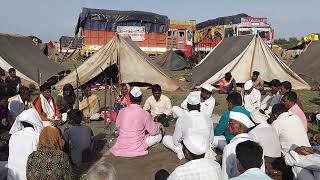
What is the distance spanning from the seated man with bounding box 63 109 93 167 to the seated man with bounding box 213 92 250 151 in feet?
7.15

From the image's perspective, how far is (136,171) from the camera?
6758 millimetres

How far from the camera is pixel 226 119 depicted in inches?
272

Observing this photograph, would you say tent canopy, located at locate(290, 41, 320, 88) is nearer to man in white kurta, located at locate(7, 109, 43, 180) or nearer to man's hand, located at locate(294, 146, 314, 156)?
man's hand, located at locate(294, 146, 314, 156)

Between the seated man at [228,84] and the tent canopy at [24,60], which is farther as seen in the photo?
the tent canopy at [24,60]

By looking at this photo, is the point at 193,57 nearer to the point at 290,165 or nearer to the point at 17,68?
the point at 17,68

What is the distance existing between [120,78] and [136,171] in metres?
9.14

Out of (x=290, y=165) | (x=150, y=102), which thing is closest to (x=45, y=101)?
(x=150, y=102)

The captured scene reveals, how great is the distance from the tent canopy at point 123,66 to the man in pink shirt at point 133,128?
8.54m

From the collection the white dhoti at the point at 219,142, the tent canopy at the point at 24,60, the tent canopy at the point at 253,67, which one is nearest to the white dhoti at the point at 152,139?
the white dhoti at the point at 219,142

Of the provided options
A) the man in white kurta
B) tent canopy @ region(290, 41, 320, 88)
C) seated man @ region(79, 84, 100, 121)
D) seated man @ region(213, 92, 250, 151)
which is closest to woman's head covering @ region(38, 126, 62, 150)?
the man in white kurta

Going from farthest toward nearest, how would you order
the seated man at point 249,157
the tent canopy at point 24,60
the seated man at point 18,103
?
the tent canopy at point 24,60 < the seated man at point 18,103 < the seated man at point 249,157

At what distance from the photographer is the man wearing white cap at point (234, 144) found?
475 centimetres

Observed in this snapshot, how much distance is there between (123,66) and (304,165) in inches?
460

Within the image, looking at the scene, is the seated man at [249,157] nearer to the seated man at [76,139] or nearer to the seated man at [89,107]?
the seated man at [76,139]
